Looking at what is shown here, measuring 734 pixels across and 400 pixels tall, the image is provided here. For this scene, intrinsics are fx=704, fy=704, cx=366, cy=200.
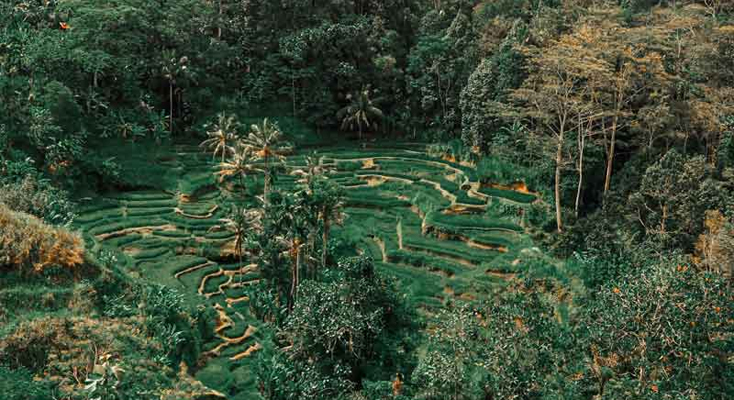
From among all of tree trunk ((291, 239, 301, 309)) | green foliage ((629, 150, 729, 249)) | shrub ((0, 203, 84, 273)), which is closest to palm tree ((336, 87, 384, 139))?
tree trunk ((291, 239, 301, 309))

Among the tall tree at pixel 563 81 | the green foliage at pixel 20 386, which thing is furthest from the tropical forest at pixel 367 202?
the tall tree at pixel 563 81

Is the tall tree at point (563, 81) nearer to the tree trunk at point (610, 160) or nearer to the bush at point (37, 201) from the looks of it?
the tree trunk at point (610, 160)

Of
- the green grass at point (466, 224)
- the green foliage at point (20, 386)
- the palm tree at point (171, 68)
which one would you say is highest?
the palm tree at point (171, 68)

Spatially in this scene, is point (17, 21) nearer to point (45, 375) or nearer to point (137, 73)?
point (137, 73)

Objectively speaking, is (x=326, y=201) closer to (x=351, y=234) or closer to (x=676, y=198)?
(x=351, y=234)

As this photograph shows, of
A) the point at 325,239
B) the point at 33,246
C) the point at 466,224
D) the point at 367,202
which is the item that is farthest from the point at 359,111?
the point at 33,246

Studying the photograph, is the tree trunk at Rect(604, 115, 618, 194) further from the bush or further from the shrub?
the bush
